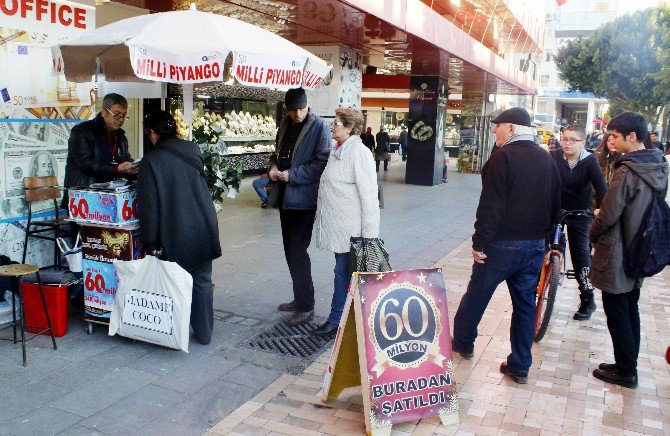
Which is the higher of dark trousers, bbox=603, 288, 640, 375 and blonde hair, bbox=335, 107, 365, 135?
blonde hair, bbox=335, 107, 365, 135

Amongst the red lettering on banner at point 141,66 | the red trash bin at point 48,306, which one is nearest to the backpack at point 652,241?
the red lettering on banner at point 141,66

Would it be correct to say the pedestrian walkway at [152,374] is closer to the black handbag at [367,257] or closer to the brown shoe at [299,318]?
the brown shoe at [299,318]

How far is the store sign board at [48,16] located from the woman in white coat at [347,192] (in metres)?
2.62

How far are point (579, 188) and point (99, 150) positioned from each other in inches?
167

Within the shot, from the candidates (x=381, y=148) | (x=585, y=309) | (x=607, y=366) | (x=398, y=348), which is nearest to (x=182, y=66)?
(x=398, y=348)

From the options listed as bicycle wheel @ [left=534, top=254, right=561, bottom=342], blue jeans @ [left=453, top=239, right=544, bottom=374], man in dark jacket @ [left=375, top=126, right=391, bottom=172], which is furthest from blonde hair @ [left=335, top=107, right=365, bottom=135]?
man in dark jacket @ [left=375, top=126, right=391, bottom=172]

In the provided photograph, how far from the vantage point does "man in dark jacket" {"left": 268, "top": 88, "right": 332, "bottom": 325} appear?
5004 millimetres

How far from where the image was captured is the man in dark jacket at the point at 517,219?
401 cm

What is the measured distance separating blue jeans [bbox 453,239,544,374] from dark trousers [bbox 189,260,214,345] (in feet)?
6.61

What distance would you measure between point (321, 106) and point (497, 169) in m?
A: 8.26

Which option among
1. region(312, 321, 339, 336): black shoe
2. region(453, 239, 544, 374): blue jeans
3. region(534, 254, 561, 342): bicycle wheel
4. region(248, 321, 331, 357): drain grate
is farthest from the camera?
region(534, 254, 561, 342): bicycle wheel

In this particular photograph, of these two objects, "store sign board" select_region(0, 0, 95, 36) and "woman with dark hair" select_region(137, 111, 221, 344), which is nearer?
"woman with dark hair" select_region(137, 111, 221, 344)

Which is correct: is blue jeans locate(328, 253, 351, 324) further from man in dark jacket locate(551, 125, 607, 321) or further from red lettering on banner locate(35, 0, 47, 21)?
red lettering on banner locate(35, 0, 47, 21)

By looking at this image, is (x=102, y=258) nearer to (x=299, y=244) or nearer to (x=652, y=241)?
(x=299, y=244)
